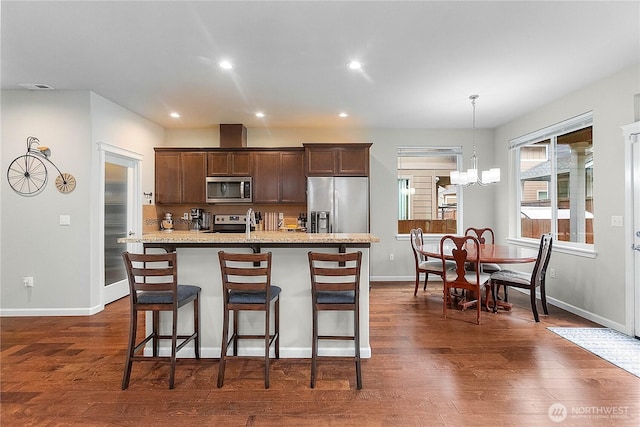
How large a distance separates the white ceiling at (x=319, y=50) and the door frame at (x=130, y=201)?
2.25ft

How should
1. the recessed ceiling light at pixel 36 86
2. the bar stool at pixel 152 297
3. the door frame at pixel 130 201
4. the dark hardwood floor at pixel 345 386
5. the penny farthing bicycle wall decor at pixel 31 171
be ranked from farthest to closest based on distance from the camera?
the door frame at pixel 130 201, the penny farthing bicycle wall decor at pixel 31 171, the recessed ceiling light at pixel 36 86, the bar stool at pixel 152 297, the dark hardwood floor at pixel 345 386

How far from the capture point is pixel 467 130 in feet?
19.2

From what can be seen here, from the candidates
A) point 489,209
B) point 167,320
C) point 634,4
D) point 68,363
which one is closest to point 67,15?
point 167,320

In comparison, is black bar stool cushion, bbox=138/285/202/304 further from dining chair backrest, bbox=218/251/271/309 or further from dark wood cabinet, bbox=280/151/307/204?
dark wood cabinet, bbox=280/151/307/204

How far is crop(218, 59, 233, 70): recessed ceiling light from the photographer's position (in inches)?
127

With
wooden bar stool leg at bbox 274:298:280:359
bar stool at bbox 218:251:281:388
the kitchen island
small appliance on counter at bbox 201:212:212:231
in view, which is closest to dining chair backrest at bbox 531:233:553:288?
the kitchen island

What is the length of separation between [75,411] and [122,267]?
9.85 ft

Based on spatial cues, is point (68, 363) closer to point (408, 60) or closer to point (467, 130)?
point (408, 60)

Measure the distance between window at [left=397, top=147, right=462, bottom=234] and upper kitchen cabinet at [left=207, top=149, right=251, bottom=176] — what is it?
2.66 meters

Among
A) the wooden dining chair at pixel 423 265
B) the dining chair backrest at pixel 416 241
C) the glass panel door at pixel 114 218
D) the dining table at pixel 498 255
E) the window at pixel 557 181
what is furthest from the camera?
the dining chair backrest at pixel 416 241

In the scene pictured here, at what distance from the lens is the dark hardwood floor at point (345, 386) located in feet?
6.74

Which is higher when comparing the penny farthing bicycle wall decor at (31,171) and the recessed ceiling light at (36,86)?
the recessed ceiling light at (36,86)

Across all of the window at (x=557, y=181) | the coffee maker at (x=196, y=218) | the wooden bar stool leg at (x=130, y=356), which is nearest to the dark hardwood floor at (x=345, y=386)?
the wooden bar stool leg at (x=130, y=356)

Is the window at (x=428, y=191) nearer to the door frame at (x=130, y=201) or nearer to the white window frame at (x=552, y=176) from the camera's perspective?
the white window frame at (x=552, y=176)
